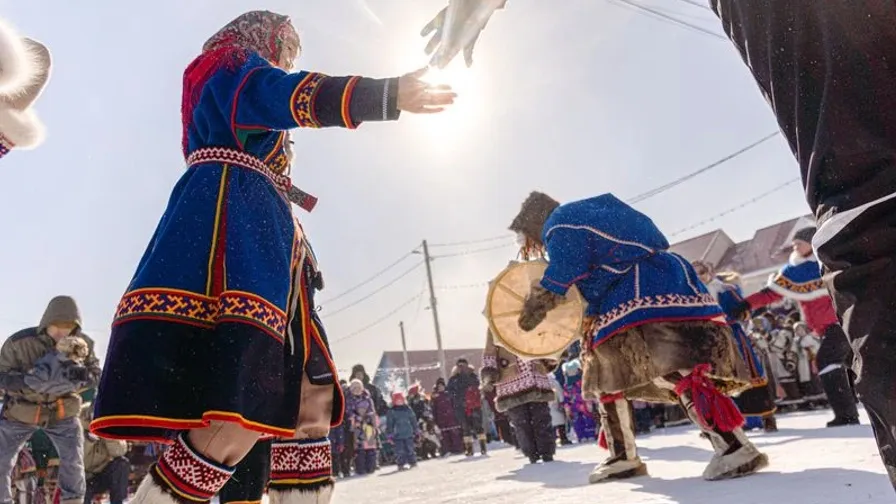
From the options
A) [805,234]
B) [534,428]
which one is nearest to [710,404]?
[805,234]

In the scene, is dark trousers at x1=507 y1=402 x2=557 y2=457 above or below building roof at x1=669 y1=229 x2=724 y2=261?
below

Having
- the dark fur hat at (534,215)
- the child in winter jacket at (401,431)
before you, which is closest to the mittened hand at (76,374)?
the dark fur hat at (534,215)

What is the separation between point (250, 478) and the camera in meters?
2.03

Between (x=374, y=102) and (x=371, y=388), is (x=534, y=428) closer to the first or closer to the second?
(x=374, y=102)

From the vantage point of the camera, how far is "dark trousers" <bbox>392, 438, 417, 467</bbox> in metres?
11.9

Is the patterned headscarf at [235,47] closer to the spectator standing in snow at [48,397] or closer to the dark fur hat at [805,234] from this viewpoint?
the spectator standing in snow at [48,397]

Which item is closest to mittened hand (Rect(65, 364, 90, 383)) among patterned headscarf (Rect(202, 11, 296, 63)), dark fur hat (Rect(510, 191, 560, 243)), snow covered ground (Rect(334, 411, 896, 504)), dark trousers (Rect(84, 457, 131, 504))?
dark trousers (Rect(84, 457, 131, 504))

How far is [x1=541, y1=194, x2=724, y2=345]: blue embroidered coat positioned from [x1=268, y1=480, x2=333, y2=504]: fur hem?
1.89 metres

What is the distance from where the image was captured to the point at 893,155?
99cm

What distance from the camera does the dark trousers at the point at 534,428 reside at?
711 cm

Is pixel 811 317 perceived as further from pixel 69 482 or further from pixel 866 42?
pixel 69 482

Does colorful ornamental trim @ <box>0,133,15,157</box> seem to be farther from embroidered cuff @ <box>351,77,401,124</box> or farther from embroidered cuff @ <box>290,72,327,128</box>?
embroidered cuff @ <box>351,77,401,124</box>

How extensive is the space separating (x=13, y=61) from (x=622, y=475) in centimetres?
345

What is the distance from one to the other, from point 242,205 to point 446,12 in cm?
79
